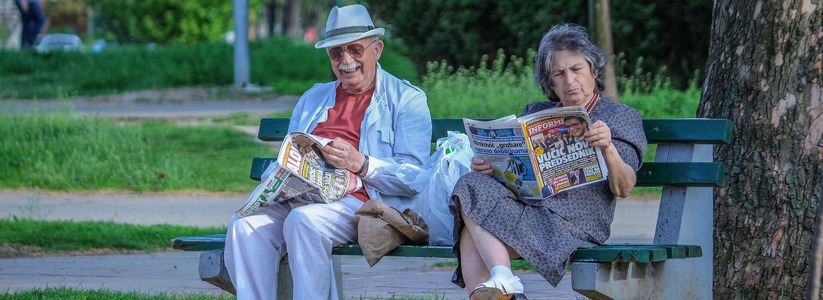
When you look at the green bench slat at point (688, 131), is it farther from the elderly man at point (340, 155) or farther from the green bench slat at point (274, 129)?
the green bench slat at point (274, 129)

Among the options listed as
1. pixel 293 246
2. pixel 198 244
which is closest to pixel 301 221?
pixel 293 246

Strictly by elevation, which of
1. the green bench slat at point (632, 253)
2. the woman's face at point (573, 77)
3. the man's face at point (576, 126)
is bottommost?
the green bench slat at point (632, 253)

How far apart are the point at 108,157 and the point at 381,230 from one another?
6344 millimetres

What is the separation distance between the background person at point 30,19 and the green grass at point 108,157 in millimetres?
15480

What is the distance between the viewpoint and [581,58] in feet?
14.9

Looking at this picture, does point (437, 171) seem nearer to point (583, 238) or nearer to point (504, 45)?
point (583, 238)

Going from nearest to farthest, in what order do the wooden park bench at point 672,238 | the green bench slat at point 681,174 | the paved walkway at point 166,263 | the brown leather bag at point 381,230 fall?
the wooden park bench at point 672,238 < the green bench slat at point 681,174 < the brown leather bag at point 381,230 < the paved walkway at point 166,263

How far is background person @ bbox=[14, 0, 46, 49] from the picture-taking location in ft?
86.4

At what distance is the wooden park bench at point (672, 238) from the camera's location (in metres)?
4.18

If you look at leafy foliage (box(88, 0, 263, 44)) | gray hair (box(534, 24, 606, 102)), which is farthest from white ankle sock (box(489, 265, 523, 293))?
leafy foliage (box(88, 0, 263, 44))

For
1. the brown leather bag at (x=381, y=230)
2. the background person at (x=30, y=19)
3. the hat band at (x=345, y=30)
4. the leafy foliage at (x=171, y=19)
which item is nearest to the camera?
the brown leather bag at (x=381, y=230)

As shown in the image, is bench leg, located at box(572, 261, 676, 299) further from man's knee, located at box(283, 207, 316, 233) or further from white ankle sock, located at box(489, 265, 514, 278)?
man's knee, located at box(283, 207, 316, 233)

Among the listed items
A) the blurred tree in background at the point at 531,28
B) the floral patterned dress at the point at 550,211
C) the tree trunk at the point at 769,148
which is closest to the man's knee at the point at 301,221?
the floral patterned dress at the point at 550,211

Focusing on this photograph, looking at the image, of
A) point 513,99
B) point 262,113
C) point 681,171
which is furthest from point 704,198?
point 262,113
